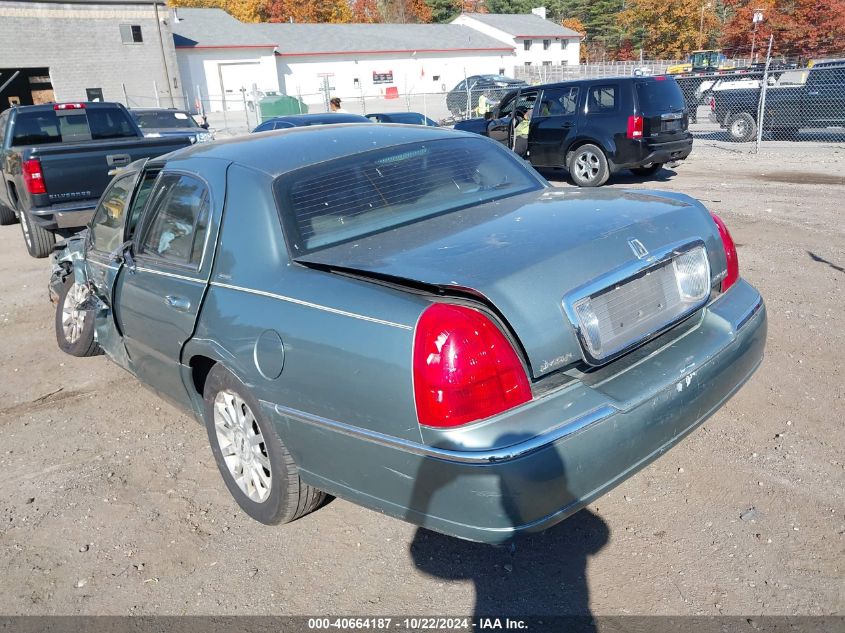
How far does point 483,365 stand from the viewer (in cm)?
238

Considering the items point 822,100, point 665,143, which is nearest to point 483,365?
point 665,143

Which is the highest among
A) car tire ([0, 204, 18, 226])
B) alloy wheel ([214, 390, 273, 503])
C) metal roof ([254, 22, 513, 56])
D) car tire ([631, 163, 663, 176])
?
metal roof ([254, 22, 513, 56])

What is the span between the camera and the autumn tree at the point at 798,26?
4216 centimetres

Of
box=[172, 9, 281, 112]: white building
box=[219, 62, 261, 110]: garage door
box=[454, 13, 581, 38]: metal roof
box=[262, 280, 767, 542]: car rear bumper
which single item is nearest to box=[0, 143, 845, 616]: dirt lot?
box=[262, 280, 767, 542]: car rear bumper

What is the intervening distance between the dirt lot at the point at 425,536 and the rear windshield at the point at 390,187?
138cm

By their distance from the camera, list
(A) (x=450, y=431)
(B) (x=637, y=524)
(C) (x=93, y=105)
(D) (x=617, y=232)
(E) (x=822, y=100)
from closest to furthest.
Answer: (A) (x=450, y=431), (D) (x=617, y=232), (B) (x=637, y=524), (C) (x=93, y=105), (E) (x=822, y=100)

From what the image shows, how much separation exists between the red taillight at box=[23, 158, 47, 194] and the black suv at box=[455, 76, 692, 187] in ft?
26.3

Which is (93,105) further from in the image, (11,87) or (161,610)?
(11,87)

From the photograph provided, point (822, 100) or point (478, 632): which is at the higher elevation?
point (822, 100)

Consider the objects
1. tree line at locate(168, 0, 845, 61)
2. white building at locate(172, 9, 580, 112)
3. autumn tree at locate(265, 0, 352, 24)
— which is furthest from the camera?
autumn tree at locate(265, 0, 352, 24)

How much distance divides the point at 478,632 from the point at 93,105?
421 inches

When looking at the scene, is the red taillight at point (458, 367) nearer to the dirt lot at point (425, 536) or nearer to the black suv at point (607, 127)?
the dirt lot at point (425, 536)

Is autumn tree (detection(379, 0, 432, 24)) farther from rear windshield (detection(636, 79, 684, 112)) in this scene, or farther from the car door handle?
the car door handle

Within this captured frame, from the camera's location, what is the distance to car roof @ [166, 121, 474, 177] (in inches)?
135
